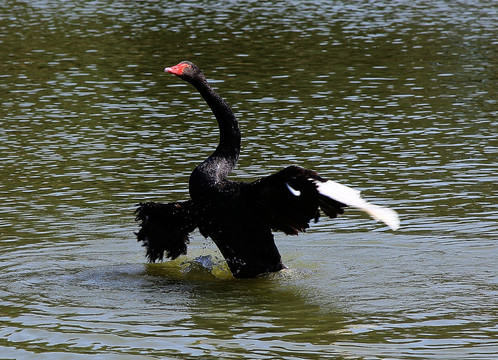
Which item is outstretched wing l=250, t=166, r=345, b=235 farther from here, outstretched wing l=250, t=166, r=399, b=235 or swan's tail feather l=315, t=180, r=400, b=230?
swan's tail feather l=315, t=180, r=400, b=230

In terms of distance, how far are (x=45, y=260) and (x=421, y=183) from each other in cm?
536

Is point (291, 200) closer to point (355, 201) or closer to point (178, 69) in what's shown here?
point (355, 201)

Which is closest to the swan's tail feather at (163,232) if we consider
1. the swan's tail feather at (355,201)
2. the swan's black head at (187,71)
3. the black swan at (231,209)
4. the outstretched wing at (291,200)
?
the black swan at (231,209)

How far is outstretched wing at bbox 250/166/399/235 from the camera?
325 inches

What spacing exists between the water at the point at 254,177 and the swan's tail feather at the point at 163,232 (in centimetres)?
27

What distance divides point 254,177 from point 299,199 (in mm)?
4855

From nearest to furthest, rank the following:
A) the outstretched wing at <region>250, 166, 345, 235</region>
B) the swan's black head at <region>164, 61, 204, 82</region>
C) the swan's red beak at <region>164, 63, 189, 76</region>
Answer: the outstretched wing at <region>250, 166, 345, 235</region>
the swan's red beak at <region>164, 63, 189, 76</region>
the swan's black head at <region>164, 61, 204, 82</region>

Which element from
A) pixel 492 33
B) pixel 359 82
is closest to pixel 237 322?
pixel 359 82

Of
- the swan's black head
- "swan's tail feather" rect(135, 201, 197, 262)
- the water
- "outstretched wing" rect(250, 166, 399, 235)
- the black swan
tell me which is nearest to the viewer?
the water

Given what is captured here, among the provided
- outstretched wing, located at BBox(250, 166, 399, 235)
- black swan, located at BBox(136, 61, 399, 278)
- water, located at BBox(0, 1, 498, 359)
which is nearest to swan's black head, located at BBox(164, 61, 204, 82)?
black swan, located at BBox(136, 61, 399, 278)

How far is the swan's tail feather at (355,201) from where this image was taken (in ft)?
26.5

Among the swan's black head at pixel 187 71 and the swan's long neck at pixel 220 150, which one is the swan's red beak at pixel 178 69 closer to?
the swan's black head at pixel 187 71

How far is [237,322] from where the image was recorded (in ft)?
27.1

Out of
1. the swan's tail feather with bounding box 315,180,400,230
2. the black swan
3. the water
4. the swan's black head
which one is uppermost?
the swan's black head
